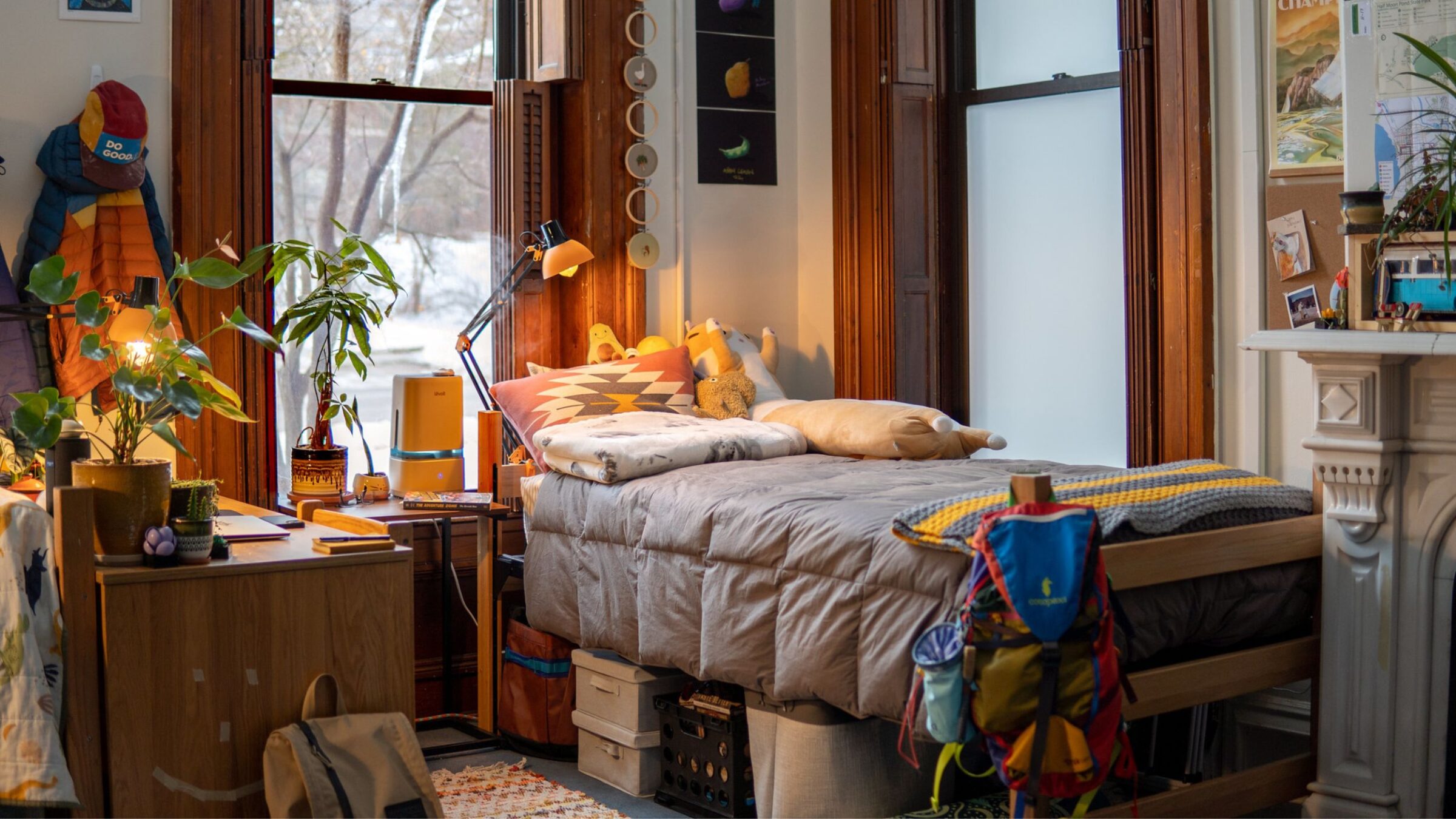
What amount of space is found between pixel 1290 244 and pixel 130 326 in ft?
9.47

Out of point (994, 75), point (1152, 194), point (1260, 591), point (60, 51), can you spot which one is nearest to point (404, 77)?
point (60, 51)

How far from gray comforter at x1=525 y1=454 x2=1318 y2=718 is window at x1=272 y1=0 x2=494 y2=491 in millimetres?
981

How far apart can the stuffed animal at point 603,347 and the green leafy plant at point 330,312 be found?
0.67 meters

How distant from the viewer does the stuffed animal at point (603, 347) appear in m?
4.62

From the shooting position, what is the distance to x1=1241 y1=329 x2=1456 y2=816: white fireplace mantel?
288 centimetres

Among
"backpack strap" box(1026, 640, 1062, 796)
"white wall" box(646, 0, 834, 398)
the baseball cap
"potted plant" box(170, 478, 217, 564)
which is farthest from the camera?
"white wall" box(646, 0, 834, 398)

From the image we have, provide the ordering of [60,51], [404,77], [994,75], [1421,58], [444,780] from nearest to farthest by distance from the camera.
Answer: [1421,58] → [444,780] → [60,51] → [404,77] → [994,75]

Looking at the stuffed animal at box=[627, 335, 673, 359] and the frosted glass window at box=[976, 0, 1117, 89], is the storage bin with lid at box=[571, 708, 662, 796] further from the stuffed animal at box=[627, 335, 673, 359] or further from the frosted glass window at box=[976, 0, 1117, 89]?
the frosted glass window at box=[976, 0, 1117, 89]

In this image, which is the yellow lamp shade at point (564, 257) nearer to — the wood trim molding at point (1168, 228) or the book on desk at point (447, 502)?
the book on desk at point (447, 502)

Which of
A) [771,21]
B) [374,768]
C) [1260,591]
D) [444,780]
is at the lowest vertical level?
[444,780]

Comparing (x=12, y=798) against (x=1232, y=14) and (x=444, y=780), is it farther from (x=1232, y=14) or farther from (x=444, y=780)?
(x=1232, y=14)

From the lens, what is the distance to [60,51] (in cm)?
388

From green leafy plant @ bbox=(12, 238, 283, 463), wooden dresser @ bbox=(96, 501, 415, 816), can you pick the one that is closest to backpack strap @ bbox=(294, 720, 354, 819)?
wooden dresser @ bbox=(96, 501, 415, 816)

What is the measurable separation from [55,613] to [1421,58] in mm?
2984
